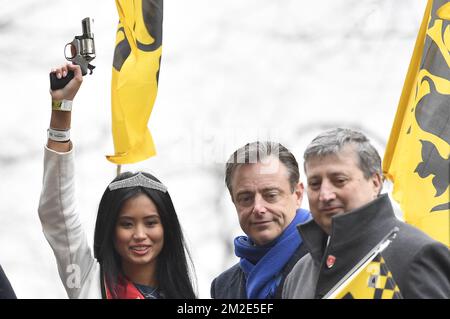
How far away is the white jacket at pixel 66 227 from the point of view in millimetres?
4809

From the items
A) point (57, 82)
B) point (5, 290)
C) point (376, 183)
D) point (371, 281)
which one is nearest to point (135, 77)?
point (57, 82)

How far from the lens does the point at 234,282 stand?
509cm

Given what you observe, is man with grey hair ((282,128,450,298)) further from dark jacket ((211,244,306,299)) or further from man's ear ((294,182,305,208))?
A: man's ear ((294,182,305,208))

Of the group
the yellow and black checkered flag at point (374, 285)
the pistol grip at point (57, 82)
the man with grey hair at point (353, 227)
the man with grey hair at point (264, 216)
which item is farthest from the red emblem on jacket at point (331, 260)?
the pistol grip at point (57, 82)

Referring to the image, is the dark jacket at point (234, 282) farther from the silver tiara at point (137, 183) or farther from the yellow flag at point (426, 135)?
the yellow flag at point (426, 135)

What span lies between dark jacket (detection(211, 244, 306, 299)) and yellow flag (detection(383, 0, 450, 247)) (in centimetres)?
76

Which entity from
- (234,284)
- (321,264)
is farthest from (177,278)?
(321,264)

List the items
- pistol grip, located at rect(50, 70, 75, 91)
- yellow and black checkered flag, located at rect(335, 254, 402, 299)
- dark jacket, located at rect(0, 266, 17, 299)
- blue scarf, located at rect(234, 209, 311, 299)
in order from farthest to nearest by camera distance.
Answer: pistol grip, located at rect(50, 70, 75, 91) < blue scarf, located at rect(234, 209, 311, 299) < dark jacket, located at rect(0, 266, 17, 299) < yellow and black checkered flag, located at rect(335, 254, 402, 299)

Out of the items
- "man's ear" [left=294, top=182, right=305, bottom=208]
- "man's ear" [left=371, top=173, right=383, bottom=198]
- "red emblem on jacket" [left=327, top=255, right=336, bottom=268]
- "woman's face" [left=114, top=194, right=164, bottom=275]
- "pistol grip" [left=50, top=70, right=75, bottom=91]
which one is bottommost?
"red emblem on jacket" [left=327, top=255, right=336, bottom=268]

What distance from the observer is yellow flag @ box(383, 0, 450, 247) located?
5.49 m

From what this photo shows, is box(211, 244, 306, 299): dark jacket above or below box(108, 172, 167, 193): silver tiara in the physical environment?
below

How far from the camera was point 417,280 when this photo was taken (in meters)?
4.07

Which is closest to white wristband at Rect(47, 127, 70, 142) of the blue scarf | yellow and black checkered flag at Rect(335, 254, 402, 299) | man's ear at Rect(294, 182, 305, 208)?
the blue scarf

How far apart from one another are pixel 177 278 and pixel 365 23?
4679 mm
